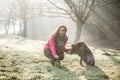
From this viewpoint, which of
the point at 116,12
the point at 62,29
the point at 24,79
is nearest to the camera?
the point at 24,79

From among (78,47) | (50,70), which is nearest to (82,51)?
(78,47)

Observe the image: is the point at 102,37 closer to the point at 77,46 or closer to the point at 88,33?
the point at 88,33

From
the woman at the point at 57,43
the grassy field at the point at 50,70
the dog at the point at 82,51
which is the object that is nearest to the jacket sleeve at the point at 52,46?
the woman at the point at 57,43

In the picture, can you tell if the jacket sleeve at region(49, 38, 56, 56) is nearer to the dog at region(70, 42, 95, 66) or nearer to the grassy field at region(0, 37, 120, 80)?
the grassy field at region(0, 37, 120, 80)

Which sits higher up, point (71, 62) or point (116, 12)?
point (116, 12)

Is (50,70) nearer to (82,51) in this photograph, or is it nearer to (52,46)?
(52,46)

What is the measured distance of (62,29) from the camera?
8.58 m

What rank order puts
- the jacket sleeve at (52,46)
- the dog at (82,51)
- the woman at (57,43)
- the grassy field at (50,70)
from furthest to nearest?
the dog at (82,51), the woman at (57,43), the jacket sleeve at (52,46), the grassy field at (50,70)

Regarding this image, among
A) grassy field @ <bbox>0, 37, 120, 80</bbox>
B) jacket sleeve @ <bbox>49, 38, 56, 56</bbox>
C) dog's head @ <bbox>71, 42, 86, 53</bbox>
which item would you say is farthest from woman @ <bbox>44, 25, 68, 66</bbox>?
dog's head @ <bbox>71, 42, 86, 53</bbox>

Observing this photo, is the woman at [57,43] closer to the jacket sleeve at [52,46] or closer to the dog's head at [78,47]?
the jacket sleeve at [52,46]

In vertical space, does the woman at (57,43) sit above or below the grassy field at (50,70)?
above

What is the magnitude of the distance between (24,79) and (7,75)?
681 mm

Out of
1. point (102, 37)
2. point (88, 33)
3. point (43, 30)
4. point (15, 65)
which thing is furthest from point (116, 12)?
point (43, 30)

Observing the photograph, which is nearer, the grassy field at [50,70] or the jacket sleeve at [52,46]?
the grassy field at [50,70]
